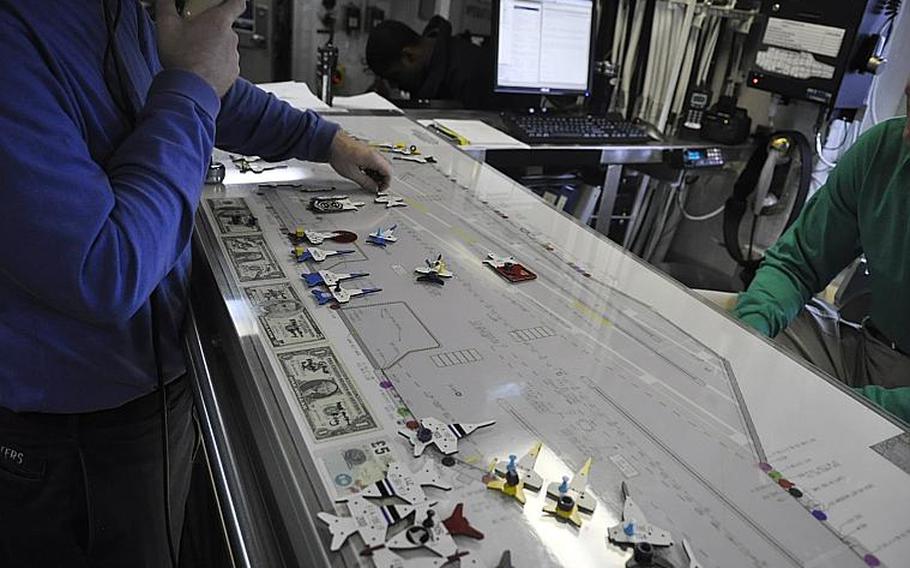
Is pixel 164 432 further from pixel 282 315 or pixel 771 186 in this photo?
pixel 771 186

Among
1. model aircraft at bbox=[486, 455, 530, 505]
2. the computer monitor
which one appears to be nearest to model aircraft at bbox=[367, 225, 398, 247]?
model aircraft at bbox=[486, 455, 530, 505]

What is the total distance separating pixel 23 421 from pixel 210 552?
0.73 meters

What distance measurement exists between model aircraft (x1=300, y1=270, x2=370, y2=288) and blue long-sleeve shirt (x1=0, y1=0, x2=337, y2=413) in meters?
0.20

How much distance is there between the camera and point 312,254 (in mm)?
1096

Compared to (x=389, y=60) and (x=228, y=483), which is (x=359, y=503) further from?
(x=389, y=60)

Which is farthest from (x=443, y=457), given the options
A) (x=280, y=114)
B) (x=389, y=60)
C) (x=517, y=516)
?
(x=389, y=60)

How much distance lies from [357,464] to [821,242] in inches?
50.4

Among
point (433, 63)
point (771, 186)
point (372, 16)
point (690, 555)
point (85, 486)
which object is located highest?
point (372, 16)

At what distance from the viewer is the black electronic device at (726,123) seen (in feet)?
8.68

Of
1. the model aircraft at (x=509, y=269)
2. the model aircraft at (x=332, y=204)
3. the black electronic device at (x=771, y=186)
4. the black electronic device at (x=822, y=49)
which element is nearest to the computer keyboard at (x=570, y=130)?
the black electronic device at (x=771, y=186)

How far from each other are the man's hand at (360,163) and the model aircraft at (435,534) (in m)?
0.90

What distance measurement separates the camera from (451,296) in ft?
3.39

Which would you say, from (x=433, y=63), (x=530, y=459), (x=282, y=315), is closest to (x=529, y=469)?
(x=530, y=459)

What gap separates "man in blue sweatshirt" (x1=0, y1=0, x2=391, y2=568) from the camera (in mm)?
638
